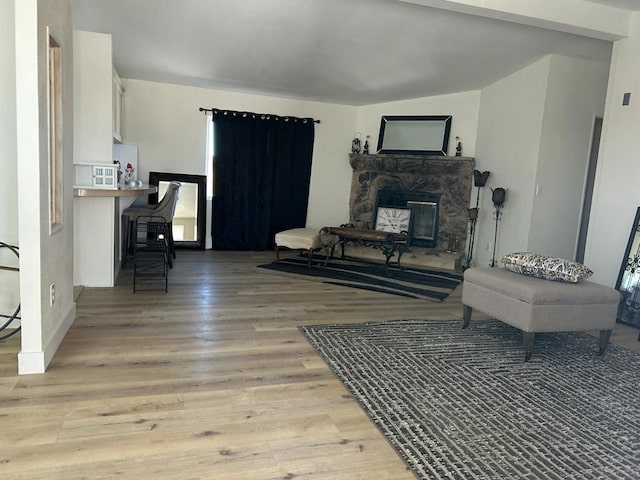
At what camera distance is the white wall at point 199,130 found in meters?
5.97

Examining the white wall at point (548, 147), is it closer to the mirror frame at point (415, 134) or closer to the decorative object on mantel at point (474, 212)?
the decorative object on mantel at point (474, 212)

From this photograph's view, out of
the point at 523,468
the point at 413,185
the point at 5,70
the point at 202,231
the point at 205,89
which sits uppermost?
the point at 205,89

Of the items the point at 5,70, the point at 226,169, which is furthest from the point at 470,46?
the point at 5,70

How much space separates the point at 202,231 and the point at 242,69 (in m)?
2.28

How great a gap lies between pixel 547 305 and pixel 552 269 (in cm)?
29

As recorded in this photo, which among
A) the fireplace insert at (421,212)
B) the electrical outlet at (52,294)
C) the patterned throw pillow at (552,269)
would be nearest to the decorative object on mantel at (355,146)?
the fireplace insert at (421,212)

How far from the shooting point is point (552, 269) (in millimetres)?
2994

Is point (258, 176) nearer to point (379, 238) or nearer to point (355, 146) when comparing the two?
point (355, 146)

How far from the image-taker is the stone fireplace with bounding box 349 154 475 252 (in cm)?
598

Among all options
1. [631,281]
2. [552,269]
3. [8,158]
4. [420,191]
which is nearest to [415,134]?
[420,191]

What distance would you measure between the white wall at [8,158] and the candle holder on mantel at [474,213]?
4.73m

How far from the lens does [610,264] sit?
4.08 metres

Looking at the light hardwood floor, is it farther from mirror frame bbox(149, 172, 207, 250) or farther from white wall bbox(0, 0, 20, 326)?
mirror frame bbox(149, 172, 207, 250)

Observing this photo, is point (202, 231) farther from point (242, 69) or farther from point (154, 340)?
point (154, 340)
